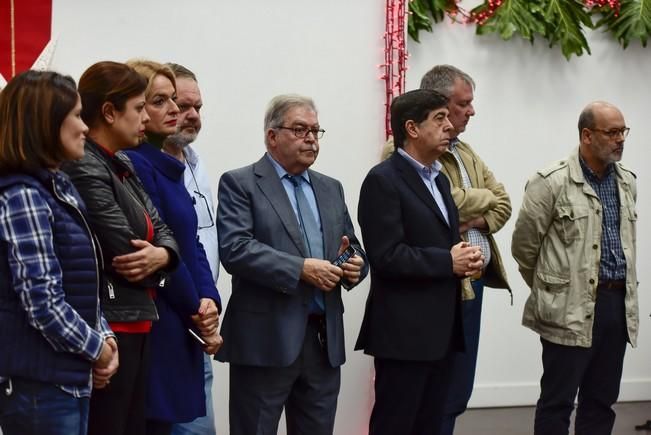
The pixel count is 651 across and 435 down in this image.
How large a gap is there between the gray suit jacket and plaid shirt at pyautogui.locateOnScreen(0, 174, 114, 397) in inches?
50.8

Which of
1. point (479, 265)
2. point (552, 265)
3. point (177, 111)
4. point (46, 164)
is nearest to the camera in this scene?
point (46, 164)

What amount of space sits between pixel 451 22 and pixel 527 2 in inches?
17.9

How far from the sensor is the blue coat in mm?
2980

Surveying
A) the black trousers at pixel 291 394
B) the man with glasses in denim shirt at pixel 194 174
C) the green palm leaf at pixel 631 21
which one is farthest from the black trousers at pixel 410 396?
the green palm leaf at pixel 631 21

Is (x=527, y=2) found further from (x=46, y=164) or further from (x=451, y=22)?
(x=46, y=164)

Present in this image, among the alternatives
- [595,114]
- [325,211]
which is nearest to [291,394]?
[325,211]

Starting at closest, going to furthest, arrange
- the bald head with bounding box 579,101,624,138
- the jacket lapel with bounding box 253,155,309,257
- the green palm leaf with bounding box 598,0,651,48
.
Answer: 1. the jacket lapel with bounding box 253,155,309,257
2. the bald head with bounding box 579,101,624,138
3. the green palm leaf with bounding box 598,0,651,48

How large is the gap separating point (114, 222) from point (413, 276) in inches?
54.8

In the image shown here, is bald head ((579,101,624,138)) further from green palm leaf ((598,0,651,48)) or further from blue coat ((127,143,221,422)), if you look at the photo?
blue coat ((127,143,221,422))

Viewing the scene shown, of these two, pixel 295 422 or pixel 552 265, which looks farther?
pixel 552 265

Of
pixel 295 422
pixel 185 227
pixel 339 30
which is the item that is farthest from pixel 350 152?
pixel 185 227

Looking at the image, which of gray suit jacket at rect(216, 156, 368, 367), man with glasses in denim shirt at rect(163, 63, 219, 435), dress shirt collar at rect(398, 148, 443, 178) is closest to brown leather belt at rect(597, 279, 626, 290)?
dress shirt collar at rect(398, 148, 443, 178)

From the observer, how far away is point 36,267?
2377mm

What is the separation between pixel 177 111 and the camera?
329cm
